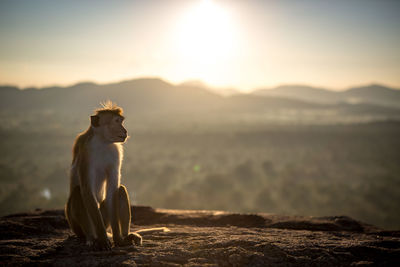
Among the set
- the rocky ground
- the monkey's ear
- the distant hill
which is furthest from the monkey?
the distant hill

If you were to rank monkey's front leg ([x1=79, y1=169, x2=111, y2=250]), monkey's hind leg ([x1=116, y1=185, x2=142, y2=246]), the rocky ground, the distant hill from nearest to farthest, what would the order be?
the rocky ground < monkey's front leg ([x1=79, y1=169, x2=111, y2=250]) < monkey's hind leg ([x1=116, y1=185, x2=142, y2=246]) < the distant hill

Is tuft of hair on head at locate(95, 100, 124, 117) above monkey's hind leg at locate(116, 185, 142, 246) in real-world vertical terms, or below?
above

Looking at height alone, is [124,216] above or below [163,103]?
below

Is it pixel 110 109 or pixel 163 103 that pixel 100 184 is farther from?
pixel 163 103

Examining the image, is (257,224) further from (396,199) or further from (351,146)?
(351,146)

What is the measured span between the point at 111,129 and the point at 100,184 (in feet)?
2.78

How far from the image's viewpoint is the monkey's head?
187 inches

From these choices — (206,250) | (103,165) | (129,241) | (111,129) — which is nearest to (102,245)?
(129,241)

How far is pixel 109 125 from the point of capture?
15.8 ft

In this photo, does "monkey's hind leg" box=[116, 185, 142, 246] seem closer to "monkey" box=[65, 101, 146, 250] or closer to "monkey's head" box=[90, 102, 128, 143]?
"monkey" box=[65, 101, 146, 250]

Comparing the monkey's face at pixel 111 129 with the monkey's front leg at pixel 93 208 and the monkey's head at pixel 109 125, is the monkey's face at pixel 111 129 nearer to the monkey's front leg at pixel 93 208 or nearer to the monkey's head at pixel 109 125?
the monkey's head at pixel 109 125

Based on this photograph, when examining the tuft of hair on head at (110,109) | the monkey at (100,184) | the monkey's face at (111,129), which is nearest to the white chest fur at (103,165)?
the monkey at (100,184)

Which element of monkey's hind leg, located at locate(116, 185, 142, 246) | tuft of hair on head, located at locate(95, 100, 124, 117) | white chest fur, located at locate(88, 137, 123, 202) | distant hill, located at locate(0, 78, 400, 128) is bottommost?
monkey's hind leg, located at locate(116, 185, 142, 246)

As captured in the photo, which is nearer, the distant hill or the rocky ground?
the rocky ground
